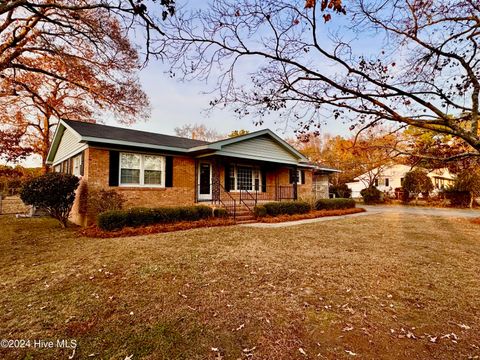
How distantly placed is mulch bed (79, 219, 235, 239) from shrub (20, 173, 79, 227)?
1632 millimetres

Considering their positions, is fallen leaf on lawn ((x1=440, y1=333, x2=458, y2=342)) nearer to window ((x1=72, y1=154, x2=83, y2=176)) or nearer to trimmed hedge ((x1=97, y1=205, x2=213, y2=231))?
trimmed hedge ((x1=97, y1=205, x2=213, y2=231))

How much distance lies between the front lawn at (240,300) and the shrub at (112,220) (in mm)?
1559

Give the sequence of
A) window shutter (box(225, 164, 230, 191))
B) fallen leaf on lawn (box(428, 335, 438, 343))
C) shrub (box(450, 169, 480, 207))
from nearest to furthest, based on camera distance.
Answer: fallen leaf on lawn (box(428, 335, 438, 343)) → window shutter (box(225, 164, 230, 191)) → shrub (box(450, 169, 480, 207))

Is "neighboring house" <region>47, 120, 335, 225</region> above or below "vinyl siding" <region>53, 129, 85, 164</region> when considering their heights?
below

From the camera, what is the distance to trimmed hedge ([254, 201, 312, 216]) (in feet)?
40.0

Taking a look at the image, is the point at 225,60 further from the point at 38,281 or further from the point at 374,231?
Answer: the point at 374,231

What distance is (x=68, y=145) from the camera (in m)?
13.3

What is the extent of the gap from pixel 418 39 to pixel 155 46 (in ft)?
15.2

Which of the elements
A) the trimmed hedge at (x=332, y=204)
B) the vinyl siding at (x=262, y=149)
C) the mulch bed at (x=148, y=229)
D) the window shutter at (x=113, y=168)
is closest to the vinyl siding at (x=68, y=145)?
the window shutter at (x=113, y=168)

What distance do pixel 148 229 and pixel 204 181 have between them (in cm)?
560

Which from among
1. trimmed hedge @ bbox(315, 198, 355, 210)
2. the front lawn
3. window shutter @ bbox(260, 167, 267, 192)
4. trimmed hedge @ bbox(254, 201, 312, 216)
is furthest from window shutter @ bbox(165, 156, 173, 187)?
trimmed hedge @ bbox(315, 198, 355, 210)

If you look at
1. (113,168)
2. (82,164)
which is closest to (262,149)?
(113,168)

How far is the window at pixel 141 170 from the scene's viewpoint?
10866 millimetres

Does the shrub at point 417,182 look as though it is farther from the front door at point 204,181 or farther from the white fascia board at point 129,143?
the white fascia board at point 129,143
